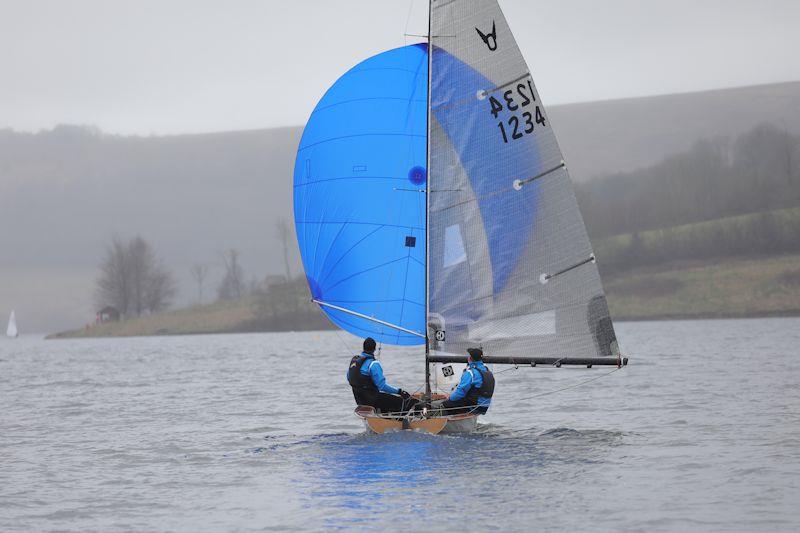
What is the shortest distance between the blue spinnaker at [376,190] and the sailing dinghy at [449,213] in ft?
0.09

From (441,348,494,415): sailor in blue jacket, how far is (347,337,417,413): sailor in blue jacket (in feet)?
2.83

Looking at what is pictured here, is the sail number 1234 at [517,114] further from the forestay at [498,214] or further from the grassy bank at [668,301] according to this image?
the grassy bank at [668,301]

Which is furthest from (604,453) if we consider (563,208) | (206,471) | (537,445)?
(206,471)

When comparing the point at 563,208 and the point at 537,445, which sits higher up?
the point at 563,208

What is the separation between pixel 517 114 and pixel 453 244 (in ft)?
9.56

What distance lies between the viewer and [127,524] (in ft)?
49.9

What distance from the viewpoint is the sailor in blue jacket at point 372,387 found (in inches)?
841

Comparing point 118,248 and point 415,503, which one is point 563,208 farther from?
point 118,248

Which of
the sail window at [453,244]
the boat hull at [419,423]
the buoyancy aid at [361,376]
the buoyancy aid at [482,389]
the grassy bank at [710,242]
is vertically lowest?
the boat hull at [419,423]

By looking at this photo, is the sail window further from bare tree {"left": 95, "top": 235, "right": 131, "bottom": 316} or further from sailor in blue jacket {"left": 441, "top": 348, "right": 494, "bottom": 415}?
bare tree {"left": 95, "top": 235, "right": 131, "bottom": 316}

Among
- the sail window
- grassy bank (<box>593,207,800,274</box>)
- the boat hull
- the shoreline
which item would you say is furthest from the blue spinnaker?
grassy bank (<box>593,207,800,274</box>)

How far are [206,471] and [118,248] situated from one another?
147 meters

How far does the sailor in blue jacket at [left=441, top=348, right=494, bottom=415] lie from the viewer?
21.2 meters

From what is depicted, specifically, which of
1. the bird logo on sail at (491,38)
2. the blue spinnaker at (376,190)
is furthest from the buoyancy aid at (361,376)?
the bird logo on sail at (491,38)
